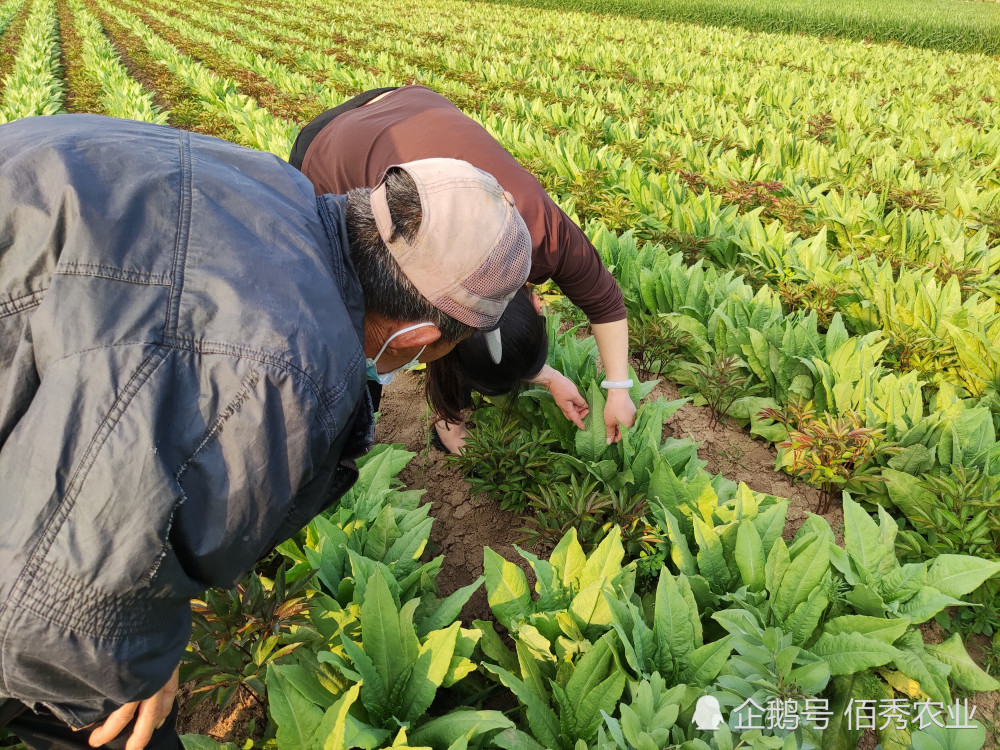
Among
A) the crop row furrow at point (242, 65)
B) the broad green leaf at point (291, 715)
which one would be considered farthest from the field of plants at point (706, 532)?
the crop row furrow at point (242, 65)

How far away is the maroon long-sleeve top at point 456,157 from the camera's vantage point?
1.95 meters

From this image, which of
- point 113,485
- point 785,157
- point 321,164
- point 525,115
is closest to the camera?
point 113,485

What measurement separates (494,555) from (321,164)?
154 centimetres

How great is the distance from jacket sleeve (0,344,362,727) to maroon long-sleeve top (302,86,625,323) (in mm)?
1174

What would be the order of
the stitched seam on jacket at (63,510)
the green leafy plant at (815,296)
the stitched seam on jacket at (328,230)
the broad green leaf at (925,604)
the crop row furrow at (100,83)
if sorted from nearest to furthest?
the stitched seam on jacket at (63,510) → the stitched seam on jacket at (328,230) → the broad green leaf at (925,604) → the green leafy plant at (815,296) → the crop row furrow at (100,83)

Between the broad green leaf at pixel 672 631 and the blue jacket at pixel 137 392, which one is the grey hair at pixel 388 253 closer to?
the blue jacket at pixel 137 392

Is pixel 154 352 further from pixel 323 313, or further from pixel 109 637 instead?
pixel 109 637

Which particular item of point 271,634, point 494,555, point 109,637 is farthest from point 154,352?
point 494,555

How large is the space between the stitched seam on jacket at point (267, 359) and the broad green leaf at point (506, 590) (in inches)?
39.8

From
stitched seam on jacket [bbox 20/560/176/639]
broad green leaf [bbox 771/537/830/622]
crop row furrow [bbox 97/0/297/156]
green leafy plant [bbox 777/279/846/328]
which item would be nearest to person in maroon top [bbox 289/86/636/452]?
broad green leaf [bbox 771/537/830/622]

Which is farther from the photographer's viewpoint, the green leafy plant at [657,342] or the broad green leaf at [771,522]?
the green leafy plant at [657,342]

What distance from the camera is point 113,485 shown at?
2.76 feet

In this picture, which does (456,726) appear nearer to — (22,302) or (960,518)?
(22,302)

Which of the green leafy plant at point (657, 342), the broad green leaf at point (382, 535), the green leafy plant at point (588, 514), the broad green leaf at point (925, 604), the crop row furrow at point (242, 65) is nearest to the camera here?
the broad green leaf at point (925, 604)
